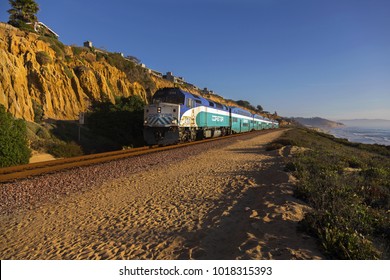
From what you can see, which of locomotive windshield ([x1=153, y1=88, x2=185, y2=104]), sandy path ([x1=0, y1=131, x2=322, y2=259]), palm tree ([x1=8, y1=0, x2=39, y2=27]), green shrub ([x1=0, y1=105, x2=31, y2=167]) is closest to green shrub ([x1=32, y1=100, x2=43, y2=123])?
green shrub ([x1=0, y1=105, x2=31, y2=167])

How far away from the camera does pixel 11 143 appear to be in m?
12.8

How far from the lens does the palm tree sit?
42.4 m

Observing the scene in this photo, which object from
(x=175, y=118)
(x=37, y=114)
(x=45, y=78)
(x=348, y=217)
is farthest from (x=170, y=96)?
(x=348, y=217)

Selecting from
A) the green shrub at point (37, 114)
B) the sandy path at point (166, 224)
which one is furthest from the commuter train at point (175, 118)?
the green shrub at point (37, 114)

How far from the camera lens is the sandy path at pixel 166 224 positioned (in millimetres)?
4352

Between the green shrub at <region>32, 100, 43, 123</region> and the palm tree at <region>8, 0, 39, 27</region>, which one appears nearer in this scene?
the green shrub at <region>32, 100, 43, 123</region>

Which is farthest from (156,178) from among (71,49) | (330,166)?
(71,49)

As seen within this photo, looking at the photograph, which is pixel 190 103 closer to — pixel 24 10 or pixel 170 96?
pixel 170 96

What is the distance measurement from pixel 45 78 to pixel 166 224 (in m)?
28.2

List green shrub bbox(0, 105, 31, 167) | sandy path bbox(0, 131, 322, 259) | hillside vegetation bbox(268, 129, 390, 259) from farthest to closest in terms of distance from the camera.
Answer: green shrub bbox(0, 105, 31, 167)
sandy path bbox(0, 131, 322, 259)
hillside vegetation bbox(268, 129, 390, 259)

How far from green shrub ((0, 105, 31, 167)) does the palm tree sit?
3852cm

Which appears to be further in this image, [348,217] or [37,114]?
[37,114]

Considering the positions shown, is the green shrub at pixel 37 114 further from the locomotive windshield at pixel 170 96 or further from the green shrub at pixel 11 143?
the locomotive windshield at pixel 170 96

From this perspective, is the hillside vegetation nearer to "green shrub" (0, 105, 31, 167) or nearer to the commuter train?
the commuter train
